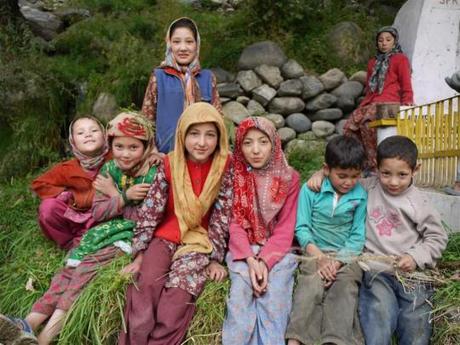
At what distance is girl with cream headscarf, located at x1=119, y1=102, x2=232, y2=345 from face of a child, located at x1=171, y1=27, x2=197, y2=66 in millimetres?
979

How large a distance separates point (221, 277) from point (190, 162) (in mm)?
754

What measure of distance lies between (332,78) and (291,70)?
63 cm

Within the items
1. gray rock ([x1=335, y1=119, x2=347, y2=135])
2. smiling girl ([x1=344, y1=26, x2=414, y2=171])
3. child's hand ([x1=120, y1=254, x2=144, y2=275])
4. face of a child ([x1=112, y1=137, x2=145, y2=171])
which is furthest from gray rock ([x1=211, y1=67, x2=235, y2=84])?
child's hand ([x1=120, y1=254, x2=144, y2=275])

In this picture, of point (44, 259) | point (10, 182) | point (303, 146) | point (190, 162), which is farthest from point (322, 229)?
point (10, 182)

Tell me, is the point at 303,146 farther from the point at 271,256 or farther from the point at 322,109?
the point at 271,256

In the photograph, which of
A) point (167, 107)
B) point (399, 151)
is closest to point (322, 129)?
point (167, 107)

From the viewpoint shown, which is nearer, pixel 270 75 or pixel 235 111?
pixel 235 111

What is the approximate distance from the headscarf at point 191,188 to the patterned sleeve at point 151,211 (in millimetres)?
88

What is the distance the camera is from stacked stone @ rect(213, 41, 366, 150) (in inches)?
277

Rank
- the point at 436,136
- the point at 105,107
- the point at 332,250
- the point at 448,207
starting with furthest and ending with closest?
1. the point at 105,107
2. the point at 436,136
3. the point at 448,207
4. the point at 332,250

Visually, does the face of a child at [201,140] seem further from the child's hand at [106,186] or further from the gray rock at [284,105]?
the gray rock at [284,105]

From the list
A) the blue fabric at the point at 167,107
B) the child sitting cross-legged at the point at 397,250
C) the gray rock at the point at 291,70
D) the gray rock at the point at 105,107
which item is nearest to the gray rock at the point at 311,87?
the gray rock at the point at 291,70

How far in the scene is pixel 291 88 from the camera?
23.2ft

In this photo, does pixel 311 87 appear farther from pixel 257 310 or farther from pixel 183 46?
pixel 257 310
